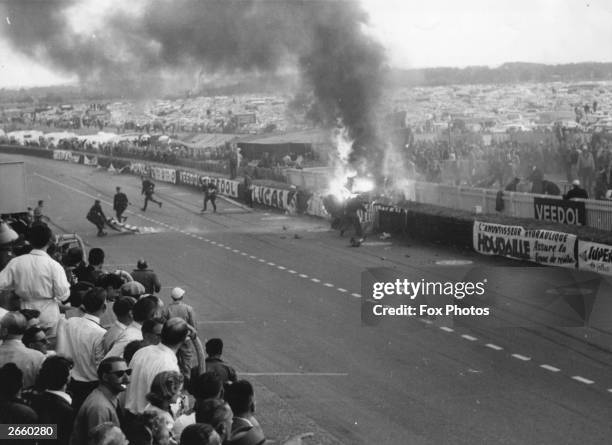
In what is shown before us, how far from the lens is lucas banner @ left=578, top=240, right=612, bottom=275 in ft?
66.6

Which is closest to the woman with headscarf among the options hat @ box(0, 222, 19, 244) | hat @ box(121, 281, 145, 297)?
hat @ box(121, 281, 145, 297)

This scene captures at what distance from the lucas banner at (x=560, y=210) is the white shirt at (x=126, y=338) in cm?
1687

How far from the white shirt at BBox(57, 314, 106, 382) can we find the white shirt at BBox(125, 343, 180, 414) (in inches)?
39.6

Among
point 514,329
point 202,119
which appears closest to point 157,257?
point 514,329

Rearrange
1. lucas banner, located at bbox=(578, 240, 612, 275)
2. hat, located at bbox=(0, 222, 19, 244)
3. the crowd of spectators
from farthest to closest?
1. the crowd of spectators
2. lucas banner, located at bbox=(578, 240, 612, 275)
3. hat, located at bbox=(0, 222, 19, 244)

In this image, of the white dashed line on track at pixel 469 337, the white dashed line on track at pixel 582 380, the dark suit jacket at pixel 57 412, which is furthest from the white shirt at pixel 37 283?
the white dashed line on track at pixel 469 337

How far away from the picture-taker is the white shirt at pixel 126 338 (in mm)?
8312

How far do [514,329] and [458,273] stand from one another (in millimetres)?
5958

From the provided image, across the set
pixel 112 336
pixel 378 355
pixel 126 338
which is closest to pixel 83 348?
pixel 112 336

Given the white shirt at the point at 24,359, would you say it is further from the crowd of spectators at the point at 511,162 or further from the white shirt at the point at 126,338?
the crowd of spectators at the point at 511,162

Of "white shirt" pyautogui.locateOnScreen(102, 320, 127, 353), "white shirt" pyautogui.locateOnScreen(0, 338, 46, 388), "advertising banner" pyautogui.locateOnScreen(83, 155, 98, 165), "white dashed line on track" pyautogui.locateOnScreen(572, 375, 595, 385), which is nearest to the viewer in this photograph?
"white shirt" pyautogui.locateOnScreen(0, 338, 46, 388)

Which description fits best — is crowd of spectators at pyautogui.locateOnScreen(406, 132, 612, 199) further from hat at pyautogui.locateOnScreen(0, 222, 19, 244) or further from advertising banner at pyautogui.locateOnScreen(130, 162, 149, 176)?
advertising banner at pyautogui.locateOnScreen(130, 162, 149, 176)

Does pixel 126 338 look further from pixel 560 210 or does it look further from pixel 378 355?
pixel 560 210

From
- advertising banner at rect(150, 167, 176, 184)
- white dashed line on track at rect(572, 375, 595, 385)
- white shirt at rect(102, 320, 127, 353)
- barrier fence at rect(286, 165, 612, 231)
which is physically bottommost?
advertising banner at rect(150, 167, 176, 184)
